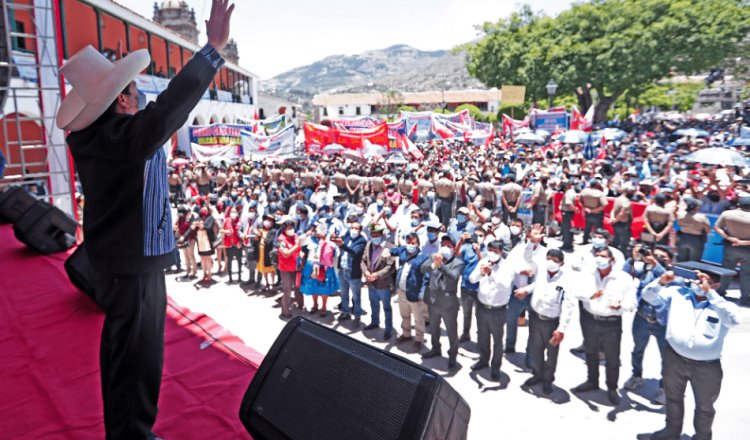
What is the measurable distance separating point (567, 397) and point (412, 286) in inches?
95.9

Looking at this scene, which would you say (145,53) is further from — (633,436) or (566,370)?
(566,370)

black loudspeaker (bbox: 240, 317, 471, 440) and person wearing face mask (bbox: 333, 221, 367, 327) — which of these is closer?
black loudspeaker (bbox: 240, 317, 471, 440)

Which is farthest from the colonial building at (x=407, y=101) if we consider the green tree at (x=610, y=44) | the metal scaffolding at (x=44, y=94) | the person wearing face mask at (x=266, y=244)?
the metal scaffolding at (x=44, y=94)

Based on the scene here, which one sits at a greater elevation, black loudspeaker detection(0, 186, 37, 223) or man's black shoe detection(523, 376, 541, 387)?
black loudspeaker detection(0, 186, 37, 223)

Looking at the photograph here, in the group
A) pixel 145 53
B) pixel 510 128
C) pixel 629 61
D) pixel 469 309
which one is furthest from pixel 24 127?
pixel 629 61

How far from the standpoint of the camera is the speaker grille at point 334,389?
1709 mm

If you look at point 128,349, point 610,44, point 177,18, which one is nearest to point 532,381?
point 128,349

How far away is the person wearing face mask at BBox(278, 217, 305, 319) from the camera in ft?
27.8

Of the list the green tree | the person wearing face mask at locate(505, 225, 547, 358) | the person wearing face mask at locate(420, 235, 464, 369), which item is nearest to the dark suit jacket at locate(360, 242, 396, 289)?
the person wearing face mask at locate(420, 235, 464, 369)

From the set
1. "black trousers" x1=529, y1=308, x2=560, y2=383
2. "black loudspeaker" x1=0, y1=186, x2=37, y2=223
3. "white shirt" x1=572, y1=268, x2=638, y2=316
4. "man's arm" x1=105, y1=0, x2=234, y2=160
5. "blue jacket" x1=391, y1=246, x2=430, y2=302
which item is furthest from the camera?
"blue jacket" x1=391, y1=246, x2=430, y2=302

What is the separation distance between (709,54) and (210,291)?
34.8 metres

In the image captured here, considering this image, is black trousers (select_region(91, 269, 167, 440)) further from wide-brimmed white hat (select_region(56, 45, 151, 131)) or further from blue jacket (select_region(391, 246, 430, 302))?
blue jacket (select_region(391, 246, 430, 302))

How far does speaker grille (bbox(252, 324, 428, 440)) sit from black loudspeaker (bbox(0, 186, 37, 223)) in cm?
534

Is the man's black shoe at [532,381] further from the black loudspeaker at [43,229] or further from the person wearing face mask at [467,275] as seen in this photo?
the black loudspeaker at [43,229]
